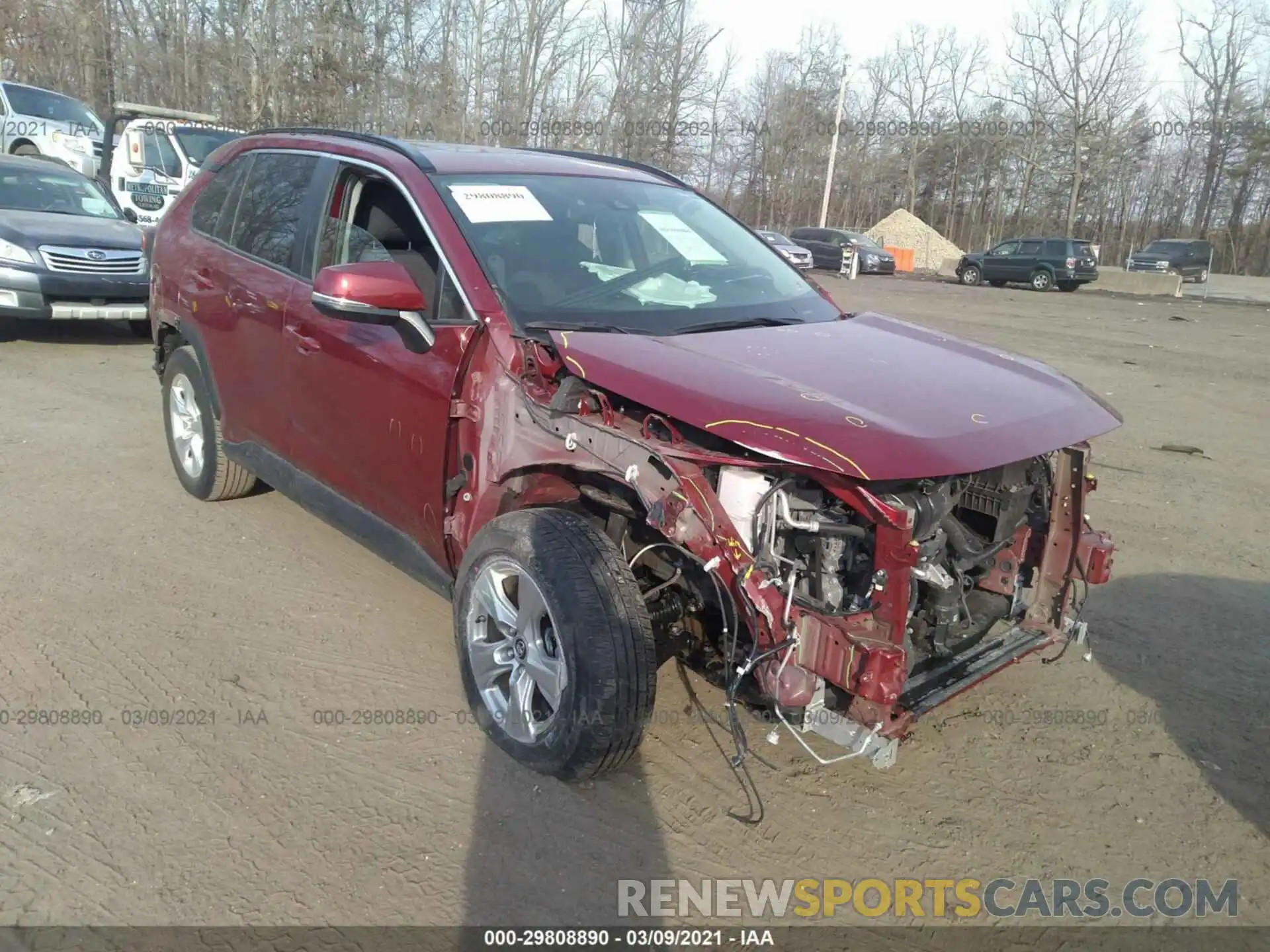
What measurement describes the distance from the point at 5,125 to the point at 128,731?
19.0 meters

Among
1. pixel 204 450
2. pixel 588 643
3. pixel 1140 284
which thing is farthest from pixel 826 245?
pixel 588 643

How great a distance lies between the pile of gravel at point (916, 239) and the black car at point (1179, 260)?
13116 millimetres

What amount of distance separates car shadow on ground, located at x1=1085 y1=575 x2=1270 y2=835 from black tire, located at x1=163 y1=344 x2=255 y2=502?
14.2 feet

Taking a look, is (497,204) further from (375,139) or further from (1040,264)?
(1040,264)

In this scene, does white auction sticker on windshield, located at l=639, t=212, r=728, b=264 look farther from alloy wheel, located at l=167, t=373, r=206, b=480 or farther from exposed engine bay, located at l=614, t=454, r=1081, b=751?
alloy wheel, located at l=167, t=373, r=206, b=480

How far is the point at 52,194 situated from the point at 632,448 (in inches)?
424

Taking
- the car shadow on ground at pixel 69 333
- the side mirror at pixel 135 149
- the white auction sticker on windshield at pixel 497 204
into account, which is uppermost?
the side mirror at pixel 135 149

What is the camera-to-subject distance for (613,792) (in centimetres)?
313

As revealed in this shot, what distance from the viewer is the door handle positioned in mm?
3967

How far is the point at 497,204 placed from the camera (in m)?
3.76

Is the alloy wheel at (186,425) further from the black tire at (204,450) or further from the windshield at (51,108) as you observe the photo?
the windshield at (51,108)

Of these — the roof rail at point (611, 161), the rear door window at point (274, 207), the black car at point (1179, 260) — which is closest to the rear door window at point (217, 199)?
the rear door window at point (274, 207)

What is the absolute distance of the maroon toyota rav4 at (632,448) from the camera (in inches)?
107

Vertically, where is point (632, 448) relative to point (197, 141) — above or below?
below
